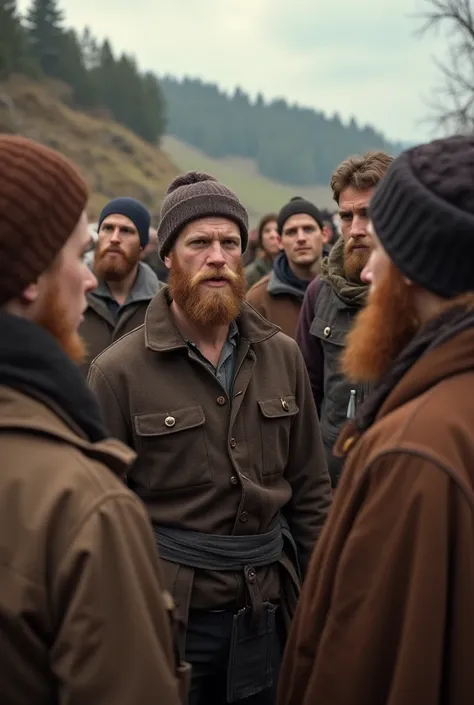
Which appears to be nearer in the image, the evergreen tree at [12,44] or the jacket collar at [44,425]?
the jacket collar at [44,425]

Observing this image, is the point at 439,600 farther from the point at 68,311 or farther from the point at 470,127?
the point at 470,127

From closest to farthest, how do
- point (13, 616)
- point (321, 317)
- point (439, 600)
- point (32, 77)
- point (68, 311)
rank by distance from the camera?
point (13, 616) → point (439, 600) → point (68, 311) → point (321, 317) → point (32, 77)

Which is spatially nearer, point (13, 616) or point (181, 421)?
point (13, 616)

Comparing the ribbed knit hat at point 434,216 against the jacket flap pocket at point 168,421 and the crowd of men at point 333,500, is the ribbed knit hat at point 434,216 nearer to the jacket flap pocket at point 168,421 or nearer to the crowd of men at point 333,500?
the crowd of men at point 333,500

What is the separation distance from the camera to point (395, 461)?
5.95 ft

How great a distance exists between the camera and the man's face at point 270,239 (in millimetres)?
10094

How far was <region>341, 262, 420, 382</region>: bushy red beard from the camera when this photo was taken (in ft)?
6.81

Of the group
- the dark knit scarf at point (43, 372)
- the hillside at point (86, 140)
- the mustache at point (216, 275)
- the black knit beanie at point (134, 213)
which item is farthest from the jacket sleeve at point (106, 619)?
the hillside at point (86, 140)

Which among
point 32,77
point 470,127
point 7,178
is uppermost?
point 7,178

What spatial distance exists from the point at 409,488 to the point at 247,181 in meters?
123

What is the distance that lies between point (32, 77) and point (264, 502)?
70.6m

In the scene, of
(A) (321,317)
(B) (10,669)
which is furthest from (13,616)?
(A) (321,317)

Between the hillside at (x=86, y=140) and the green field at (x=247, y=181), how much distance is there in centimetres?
2596

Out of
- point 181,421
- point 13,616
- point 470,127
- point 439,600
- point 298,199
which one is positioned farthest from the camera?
point 470,127
